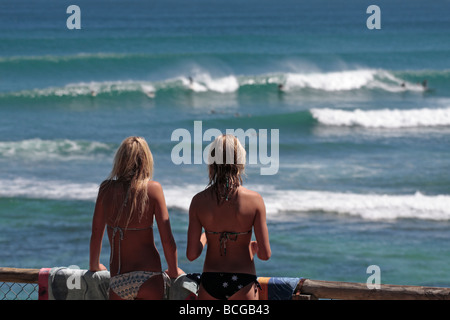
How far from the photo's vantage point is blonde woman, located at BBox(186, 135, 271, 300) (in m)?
3.67

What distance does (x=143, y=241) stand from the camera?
12.7 ft

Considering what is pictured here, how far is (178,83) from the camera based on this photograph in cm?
2966

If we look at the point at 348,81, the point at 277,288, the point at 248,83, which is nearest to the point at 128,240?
the point at 277,288

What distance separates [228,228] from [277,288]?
0.44 m

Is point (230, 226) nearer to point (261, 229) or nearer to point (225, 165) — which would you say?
point (261, 229)

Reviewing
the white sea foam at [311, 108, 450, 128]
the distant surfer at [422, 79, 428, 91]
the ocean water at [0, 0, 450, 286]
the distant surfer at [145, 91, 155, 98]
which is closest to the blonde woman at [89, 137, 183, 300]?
the ocean water at [0, 0, 450, 286]

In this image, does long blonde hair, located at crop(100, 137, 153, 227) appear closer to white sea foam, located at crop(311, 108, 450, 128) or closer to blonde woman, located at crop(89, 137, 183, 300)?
blonde woman, located at crop(89, 137, 183, 300)

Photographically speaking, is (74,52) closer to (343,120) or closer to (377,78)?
(377,78)

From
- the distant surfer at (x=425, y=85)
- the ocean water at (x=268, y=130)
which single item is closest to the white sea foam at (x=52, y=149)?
the ocean water at (x=268, y=130)

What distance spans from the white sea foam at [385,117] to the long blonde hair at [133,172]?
1933cm

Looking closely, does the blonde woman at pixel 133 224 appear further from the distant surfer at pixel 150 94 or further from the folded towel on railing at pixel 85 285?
the distant surfer at pixel 150 94

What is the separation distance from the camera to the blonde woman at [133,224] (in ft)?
12.3

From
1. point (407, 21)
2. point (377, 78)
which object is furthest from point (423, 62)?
Result: point (407, 21)

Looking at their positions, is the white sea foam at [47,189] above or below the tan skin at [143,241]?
above
